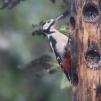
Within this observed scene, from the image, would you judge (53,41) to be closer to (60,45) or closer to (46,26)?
(60,45)

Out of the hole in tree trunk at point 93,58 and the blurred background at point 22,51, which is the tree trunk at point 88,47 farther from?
the blurred background at point 22,51

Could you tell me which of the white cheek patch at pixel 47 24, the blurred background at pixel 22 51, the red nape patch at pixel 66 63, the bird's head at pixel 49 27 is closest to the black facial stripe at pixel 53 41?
the bird's head at pixel 49 27

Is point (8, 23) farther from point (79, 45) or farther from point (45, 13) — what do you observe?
point (79, 45)

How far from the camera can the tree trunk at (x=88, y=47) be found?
23.1ft

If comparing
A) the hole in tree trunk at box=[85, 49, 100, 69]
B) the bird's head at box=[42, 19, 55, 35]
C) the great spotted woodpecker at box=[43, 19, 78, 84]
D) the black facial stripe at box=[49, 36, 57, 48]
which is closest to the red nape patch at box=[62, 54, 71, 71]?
the great spotted woodpecker at box=[43, 19, 78, 84]

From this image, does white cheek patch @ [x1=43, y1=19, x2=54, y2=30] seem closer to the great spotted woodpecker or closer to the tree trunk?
the great spotted woodpecker

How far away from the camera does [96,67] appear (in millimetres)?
7059

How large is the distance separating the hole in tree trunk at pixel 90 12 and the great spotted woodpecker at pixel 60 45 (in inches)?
A: 34.7

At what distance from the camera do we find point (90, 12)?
7.09m

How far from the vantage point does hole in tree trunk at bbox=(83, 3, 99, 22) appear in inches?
277

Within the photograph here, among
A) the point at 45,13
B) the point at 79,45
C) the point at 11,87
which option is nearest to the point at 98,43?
the point at 79,45

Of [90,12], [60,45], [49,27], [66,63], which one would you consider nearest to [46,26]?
[49,27]

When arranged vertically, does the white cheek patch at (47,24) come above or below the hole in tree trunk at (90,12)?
below

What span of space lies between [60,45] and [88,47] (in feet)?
5.23
